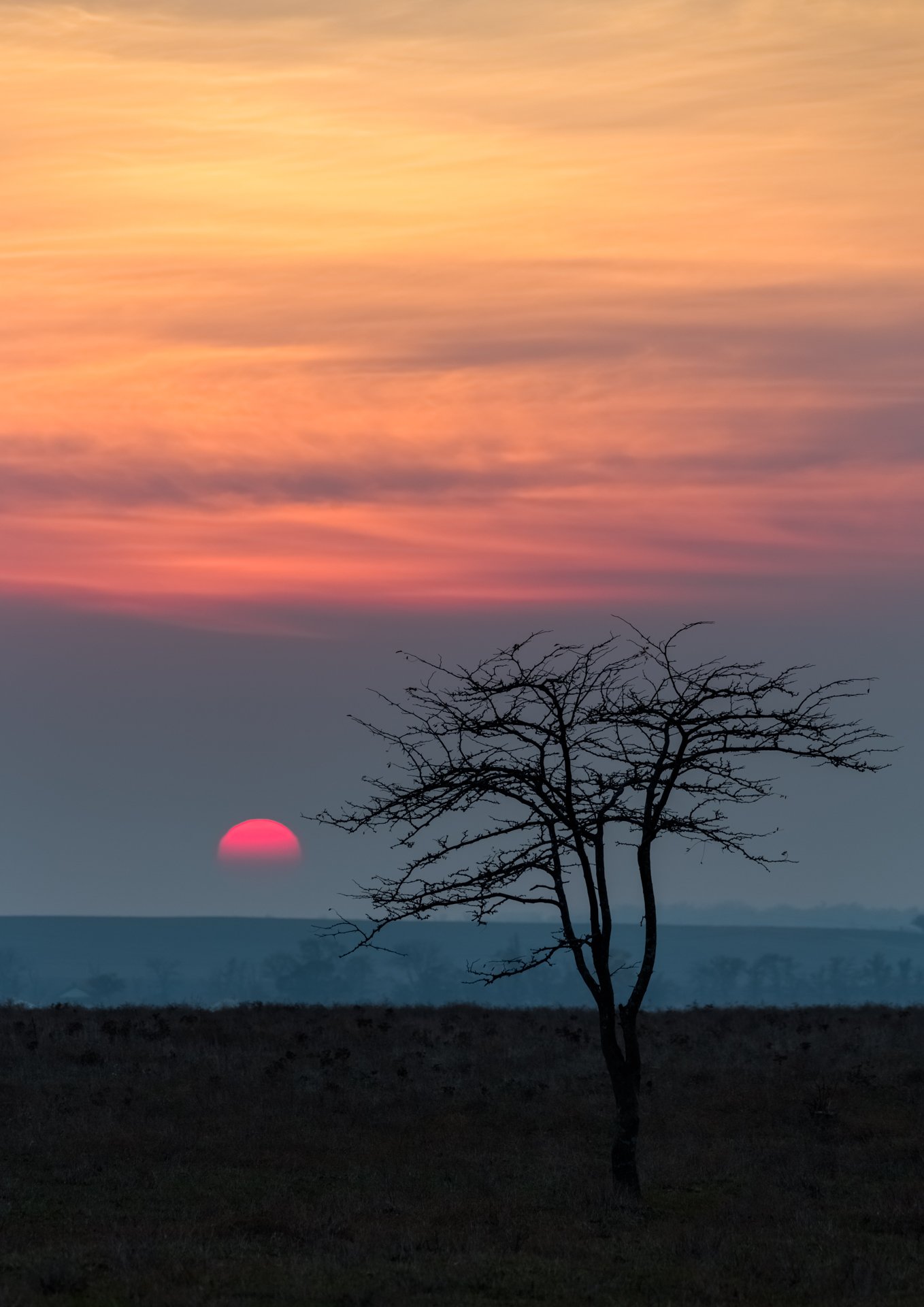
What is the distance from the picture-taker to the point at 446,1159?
24641mm

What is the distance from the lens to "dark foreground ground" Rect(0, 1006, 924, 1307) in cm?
1619

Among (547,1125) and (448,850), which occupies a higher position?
(448,850)

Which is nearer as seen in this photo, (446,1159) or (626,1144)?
(626,1144)

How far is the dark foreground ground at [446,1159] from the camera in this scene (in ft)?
53.1

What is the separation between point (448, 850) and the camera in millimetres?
21172

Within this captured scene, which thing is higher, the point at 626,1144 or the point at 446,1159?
the point at 626,1144

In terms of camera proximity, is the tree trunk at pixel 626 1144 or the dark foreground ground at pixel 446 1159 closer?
the dark foreground ground at pixel 446 1159

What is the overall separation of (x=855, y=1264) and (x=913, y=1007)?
24.4 m

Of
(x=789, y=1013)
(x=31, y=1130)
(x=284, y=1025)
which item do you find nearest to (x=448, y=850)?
(x=31, y=1130)

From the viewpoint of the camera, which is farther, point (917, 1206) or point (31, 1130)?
point (31, 1130)

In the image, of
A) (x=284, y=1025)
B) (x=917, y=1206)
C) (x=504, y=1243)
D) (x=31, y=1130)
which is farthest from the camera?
(x=284, y=1025)

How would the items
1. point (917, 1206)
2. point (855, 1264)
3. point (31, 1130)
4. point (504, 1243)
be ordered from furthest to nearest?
point (31, 1130) < point (917, 1206) < point (504, 1243) < point (855, 1264)

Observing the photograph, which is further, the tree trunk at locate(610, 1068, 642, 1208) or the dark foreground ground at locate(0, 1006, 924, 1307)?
the tree trunk at locate(610, 1068, 642, 1208)

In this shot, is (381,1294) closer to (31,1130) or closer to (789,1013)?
(31,1130)
